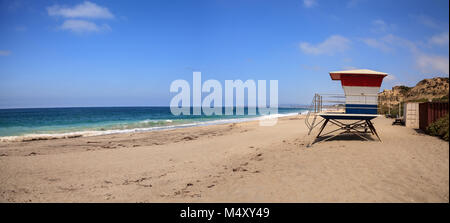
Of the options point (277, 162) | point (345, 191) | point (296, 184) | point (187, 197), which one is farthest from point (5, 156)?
point (345, 191)

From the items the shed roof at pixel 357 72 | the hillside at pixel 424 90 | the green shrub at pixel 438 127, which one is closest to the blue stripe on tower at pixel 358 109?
the shed roof at pixel 357 72

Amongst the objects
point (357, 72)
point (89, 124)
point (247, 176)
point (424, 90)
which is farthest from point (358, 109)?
point (424, 90)

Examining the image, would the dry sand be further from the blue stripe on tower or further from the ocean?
the ocean

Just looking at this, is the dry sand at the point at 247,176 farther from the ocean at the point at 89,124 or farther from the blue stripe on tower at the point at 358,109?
the ocean at the point at 89,124

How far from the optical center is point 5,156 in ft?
39.1

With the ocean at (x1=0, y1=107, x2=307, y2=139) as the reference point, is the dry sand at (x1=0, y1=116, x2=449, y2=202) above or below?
above

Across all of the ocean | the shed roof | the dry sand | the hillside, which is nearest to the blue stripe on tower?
the shed roof

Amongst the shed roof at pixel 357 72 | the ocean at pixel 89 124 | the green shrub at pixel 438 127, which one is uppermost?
the shed roof at pixel 357 72

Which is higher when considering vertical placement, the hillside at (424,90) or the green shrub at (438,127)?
the hillside at (424,90)

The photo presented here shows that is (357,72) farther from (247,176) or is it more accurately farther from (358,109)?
(247,176)

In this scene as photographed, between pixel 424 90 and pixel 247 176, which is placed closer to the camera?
pixel 247 176

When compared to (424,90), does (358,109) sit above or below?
below
